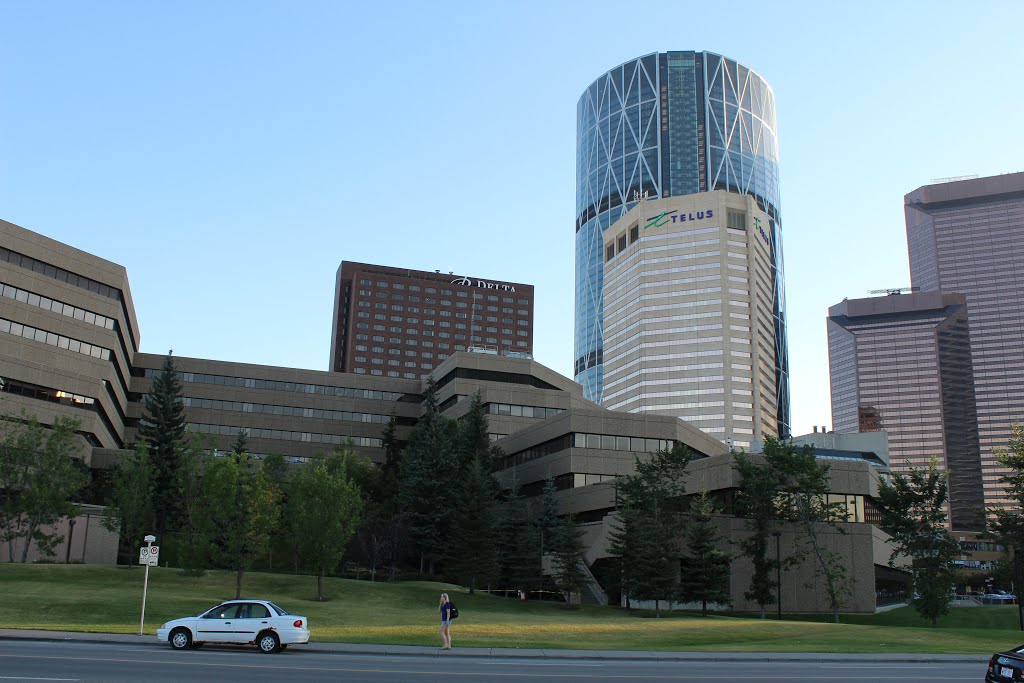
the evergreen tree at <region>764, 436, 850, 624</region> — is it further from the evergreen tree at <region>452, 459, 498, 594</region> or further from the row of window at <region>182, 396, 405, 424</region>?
the row of window at <region>182, 396, 405, 424</region>

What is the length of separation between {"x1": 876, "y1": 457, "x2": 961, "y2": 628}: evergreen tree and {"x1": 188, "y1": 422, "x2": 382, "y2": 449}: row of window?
75.0 metres

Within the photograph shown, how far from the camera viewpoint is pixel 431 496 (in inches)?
2753

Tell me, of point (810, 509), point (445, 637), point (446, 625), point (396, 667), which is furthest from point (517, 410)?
point (396, 667)

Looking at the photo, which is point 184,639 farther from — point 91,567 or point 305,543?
point 91,567

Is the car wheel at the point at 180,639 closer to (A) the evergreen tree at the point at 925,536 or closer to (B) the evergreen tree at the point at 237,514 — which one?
(B) the evergreen tree at the point at 237,514

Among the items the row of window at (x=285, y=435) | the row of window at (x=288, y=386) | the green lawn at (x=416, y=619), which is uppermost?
the row of window at (x=288, y=386)

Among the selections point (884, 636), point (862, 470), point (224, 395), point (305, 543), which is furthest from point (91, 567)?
point (224, 395)

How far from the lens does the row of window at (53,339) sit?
251 feet

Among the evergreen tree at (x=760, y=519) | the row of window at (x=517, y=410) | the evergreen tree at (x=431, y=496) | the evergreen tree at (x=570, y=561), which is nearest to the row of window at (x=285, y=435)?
the row of window at (x=517, y=410)

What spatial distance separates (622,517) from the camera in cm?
5494

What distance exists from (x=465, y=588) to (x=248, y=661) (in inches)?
1692

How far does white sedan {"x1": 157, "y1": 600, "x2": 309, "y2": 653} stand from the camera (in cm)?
2608

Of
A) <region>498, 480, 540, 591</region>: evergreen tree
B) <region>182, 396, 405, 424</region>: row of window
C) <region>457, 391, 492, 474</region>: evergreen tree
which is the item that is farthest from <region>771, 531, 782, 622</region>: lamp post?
<region>182, 396, 405, 424</region>: row of window

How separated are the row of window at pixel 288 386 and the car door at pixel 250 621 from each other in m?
94.5
